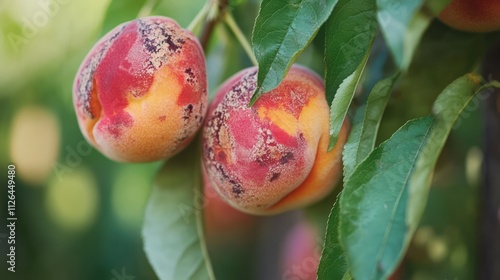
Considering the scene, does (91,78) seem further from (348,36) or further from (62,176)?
(62,176)

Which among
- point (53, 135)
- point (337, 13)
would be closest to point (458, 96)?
point (337, 13)

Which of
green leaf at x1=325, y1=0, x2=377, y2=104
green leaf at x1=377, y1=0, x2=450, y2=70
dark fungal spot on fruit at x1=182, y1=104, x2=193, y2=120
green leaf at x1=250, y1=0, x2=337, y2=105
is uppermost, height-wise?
green leaf at x1=377, y1=0, x2=450, y2=70

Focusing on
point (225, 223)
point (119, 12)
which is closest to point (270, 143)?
point (119, 12)

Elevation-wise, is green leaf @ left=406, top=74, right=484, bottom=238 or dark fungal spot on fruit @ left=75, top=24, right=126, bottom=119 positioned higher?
dark fungal spot on fruit @ left=75, top=24, right=126, bottom=119

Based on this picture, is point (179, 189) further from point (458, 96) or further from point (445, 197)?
point (445, 197)

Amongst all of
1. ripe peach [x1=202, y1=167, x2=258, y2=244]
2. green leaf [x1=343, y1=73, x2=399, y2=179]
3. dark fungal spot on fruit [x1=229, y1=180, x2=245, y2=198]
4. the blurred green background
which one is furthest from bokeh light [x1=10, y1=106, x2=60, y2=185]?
green leaf [x1=343, y1=73, x2=399, y2=179]

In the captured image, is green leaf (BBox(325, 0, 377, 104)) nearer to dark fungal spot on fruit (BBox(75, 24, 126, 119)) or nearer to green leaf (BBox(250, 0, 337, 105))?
green leaf (BBox(250, 0, 337, 105))

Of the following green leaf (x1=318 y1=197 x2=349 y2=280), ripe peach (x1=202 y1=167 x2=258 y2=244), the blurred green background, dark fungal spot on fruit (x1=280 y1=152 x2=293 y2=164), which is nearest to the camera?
green leaf (x1=318 y1=197 x2=349 y2=280)
